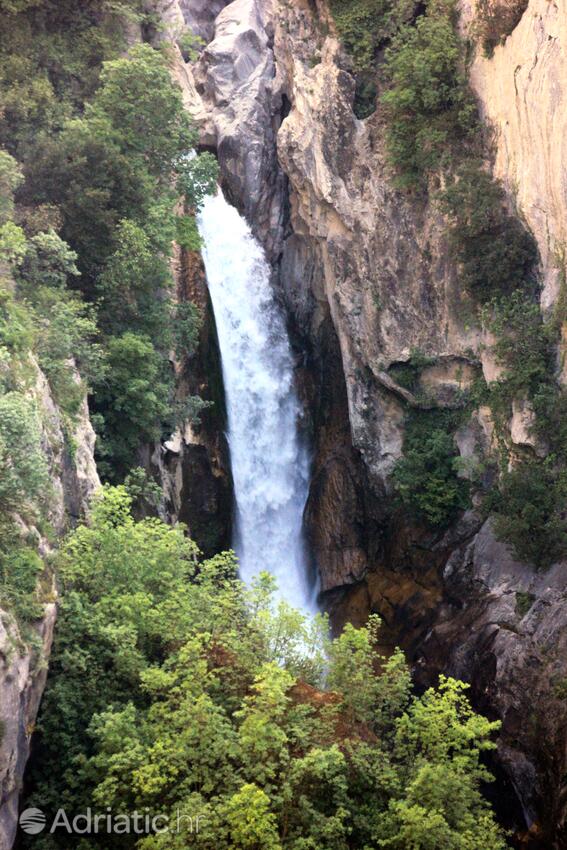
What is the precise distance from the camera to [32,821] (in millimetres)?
11875

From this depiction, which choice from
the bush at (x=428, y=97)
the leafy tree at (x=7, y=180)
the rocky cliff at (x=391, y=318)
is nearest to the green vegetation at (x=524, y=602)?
the rocky cliff at (x=391, y=318)

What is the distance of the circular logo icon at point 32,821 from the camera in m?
11.8

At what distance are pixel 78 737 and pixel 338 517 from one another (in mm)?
Answer: 13708

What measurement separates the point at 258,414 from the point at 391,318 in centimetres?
501


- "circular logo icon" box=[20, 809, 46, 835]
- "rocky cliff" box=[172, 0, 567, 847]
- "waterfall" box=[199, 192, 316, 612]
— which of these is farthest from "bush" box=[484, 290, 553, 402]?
"circular logo icon" box=[20, 809, 46, 835]

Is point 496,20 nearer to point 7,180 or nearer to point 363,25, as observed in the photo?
point 363,25

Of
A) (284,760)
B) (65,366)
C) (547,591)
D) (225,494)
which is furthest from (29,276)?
A: (547,591)

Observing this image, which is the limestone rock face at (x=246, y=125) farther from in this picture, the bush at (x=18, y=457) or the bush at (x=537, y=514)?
the bush at (x=18, y=457)

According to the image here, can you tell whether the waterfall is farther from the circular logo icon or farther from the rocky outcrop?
the circular logo icon

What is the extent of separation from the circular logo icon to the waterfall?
42.8ft

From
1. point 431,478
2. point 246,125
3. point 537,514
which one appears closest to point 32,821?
point 537,514

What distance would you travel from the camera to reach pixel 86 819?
1196 centimetres

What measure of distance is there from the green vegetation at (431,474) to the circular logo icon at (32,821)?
12.8 metres

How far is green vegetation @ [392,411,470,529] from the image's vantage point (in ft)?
73.9
